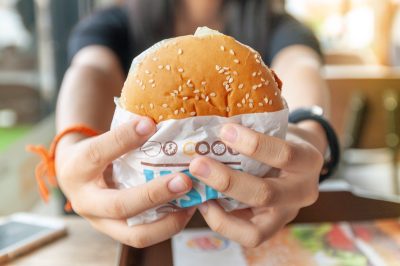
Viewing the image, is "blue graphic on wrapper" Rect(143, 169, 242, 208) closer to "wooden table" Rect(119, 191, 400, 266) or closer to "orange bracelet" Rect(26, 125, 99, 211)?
"orange bracelet" Rect(26, 125, 99, 211)

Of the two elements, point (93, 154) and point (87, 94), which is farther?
point (87, 94)

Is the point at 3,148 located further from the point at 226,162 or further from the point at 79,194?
the point at 226,162

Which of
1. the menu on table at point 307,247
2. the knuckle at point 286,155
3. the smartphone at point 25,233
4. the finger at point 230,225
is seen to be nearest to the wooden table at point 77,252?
the smartphone at point 25,233

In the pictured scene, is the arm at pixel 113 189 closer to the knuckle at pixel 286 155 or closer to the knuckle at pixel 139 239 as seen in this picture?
the knuckle at pixel 139 239

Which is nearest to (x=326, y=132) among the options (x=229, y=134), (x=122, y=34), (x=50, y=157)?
(x=229, y=134)

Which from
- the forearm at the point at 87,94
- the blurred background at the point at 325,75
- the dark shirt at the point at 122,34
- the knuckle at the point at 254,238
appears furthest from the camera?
the blurred background at the point at 325,75

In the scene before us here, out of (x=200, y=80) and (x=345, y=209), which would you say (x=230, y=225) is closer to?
A: (x=200, y=80)
